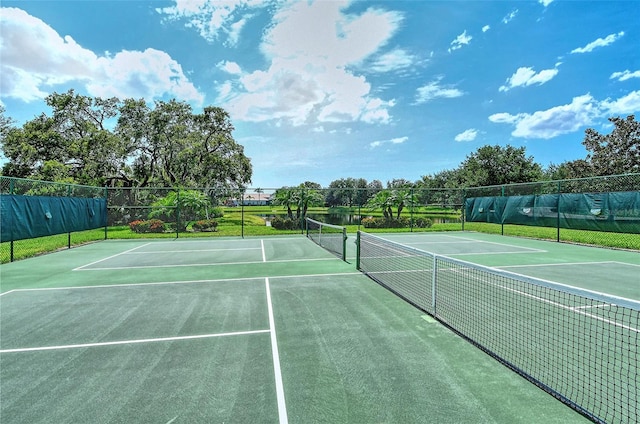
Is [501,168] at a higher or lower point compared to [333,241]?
higher

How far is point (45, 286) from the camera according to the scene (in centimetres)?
727

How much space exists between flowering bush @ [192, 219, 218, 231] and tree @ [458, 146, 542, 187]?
3747cm

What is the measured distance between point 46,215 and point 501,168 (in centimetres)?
5000

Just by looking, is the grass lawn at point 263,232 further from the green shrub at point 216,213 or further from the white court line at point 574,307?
the white court line at point 574,307

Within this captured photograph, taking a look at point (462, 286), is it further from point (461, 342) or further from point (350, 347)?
point (350, 347)

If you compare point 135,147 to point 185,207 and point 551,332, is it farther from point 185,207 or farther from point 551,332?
point 551,332

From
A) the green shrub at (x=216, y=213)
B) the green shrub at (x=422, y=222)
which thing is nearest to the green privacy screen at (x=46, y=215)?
the green shrub at (x=216, y=213)

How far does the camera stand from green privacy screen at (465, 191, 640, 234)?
13047 mm

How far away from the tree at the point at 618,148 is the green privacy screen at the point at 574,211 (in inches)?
973

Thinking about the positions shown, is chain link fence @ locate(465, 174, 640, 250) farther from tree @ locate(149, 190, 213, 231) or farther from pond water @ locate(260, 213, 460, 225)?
tree @ locate(149, 190, 213, 231)

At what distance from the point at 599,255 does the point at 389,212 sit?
488 inches

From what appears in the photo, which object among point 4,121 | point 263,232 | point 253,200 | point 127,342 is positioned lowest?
point 127,342

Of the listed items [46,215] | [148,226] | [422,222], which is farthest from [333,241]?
[148,226]

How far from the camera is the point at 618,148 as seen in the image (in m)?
34.1
